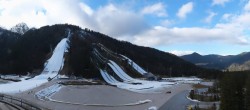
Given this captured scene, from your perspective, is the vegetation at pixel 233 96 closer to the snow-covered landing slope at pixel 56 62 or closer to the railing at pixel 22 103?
the railing at pixel 22 103

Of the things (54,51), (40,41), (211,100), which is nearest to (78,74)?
(54,51)

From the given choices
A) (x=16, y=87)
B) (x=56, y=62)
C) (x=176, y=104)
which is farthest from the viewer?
(x=56, y=62)

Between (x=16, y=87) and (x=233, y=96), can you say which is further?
(x=16, y=87)

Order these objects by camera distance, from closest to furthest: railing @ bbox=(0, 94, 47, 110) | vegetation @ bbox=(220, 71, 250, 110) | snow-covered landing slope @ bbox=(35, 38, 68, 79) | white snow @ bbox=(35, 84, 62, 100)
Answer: railing @ bbox=(0, 94, 47, 110)
vegetation @ bbox=(220, 71, 250, 110)
white snow @ bbox=(35, 84, 62, 100)
snow-covered landing slope @ bbox=(35, 38, 68, 79)

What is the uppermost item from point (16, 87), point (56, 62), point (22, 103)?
point (56, 62)

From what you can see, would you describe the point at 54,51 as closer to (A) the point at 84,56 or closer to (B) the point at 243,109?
(A) the point at 84,56

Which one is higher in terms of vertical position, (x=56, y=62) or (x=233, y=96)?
(x=56, y=62)

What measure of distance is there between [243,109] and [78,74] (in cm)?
10331

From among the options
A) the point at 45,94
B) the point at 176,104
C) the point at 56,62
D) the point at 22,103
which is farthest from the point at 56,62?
the point at 22,103

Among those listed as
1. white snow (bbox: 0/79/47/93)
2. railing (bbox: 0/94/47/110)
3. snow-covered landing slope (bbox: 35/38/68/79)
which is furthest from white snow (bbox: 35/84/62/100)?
snow-covered landing slope (bbox: 35/38/68/79)

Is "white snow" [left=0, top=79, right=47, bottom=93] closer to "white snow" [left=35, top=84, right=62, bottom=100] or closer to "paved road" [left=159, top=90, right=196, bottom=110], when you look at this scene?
"white snow" [left=35, top=84, right=62, bottom=100]

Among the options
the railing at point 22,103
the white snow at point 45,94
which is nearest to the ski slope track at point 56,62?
the white snow at point 45,94

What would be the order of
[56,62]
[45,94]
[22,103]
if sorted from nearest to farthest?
[22,103] → [45,94] → [56,62]

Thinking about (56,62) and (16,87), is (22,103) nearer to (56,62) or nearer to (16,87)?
(16,87)
